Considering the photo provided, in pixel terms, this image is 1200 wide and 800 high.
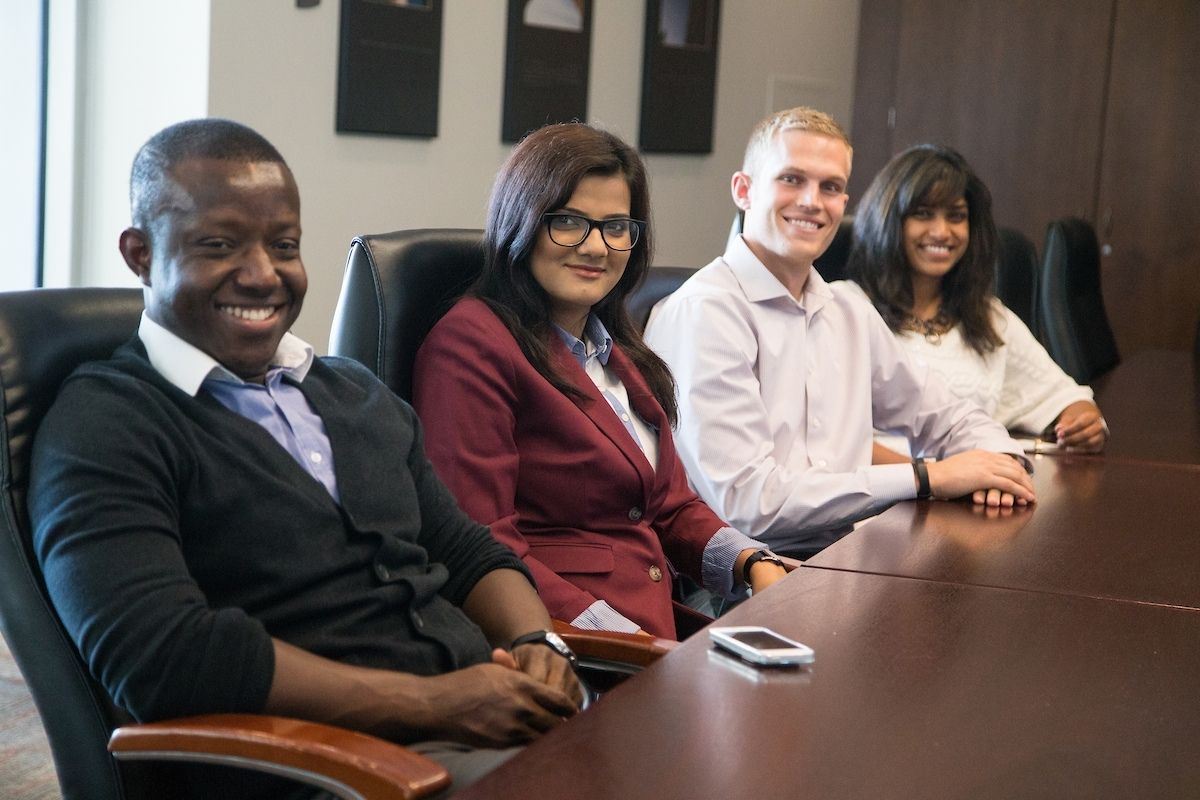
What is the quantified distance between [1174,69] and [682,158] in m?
2.08

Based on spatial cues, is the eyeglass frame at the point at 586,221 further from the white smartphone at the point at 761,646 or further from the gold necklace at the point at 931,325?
the gold necklace at the point at 931,325

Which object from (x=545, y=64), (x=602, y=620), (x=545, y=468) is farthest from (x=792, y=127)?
(x=545, y=64)

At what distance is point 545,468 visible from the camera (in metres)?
1.93

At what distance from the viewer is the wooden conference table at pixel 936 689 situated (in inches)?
40.7

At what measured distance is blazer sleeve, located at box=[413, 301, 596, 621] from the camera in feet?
6.00

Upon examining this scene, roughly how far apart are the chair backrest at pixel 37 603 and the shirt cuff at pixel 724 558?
994mm

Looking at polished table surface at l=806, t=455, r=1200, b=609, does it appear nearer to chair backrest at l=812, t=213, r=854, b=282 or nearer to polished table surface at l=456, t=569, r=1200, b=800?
polished table surface at l=456, t=569, r=1200, b=800

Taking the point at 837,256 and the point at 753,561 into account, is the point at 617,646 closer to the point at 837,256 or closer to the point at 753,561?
the point at 753,561

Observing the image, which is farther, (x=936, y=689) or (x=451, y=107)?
(x=451, y=107)

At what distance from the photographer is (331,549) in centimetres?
143

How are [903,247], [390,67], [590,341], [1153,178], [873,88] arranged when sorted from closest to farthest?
[590,341], [903,247], [390,67], [1153,178], [873,88]

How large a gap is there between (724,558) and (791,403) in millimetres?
463

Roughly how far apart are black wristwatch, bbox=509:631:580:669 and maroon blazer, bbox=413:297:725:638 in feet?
0.82

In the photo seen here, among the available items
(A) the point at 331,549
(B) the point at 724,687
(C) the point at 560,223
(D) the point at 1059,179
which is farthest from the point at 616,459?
(D) the point at 1059,179
